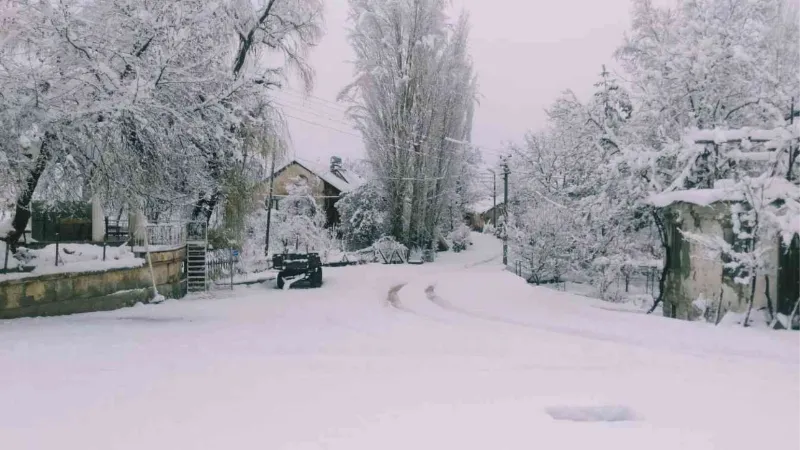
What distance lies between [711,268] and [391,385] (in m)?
9.06

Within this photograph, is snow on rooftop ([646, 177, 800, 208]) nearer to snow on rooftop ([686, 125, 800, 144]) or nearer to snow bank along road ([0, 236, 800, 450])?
snow on rooftop ([686, 125, 800, 144])

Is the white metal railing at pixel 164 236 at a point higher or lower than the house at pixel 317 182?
lower

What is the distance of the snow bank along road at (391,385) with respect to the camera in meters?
4.26

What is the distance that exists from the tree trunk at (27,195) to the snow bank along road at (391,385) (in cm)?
195

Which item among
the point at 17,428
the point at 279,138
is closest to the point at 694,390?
the point at 17,428

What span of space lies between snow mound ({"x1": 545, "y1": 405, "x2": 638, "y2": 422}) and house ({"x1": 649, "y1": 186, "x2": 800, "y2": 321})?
702 centimetres

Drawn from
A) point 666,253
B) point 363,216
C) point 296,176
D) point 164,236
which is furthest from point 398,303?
point 296,176

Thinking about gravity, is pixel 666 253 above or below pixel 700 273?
above

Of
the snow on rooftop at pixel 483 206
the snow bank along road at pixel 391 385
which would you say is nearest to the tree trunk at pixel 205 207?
the snow bank along road at pixel 391 385

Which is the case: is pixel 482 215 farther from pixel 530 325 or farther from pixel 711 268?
pixel 530 325

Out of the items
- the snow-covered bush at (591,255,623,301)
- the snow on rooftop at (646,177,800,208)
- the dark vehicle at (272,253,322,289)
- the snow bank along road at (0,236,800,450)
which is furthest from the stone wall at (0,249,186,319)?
the snow-covered bush at (591,255,623,301)

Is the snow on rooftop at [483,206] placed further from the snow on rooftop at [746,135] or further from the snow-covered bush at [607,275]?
the snow on rooftop at [746,135]

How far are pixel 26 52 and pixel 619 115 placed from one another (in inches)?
592

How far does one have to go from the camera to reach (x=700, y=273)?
12227mm
